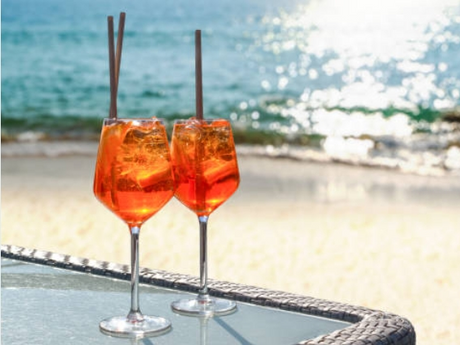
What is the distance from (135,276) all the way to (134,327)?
94mm

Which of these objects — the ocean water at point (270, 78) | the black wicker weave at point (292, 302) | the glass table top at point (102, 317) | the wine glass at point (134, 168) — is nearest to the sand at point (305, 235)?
the ocean water at point (270, 78)

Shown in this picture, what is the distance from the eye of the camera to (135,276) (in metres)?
1.54

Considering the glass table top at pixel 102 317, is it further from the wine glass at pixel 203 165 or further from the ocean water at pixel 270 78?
the ocean water at pixel 270 78

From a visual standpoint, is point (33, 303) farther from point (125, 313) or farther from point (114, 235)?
point (114, 235)

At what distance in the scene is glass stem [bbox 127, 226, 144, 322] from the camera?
1.53m

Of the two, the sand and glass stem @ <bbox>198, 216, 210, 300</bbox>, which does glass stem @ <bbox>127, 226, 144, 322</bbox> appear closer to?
glass stem @ <bbox>198, 216, 210, 300</bbox>

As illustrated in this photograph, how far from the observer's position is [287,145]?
41.6 ft

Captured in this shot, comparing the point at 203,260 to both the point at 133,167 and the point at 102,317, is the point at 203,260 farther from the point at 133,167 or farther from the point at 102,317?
the point at 133,167

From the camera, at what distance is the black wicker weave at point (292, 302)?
5.10 feet

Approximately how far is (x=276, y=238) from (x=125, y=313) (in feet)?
14.6

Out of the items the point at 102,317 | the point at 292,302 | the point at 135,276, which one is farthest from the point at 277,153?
the point at 135,276

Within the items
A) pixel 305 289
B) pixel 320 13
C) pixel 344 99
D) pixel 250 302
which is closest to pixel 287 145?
pixel 344 99

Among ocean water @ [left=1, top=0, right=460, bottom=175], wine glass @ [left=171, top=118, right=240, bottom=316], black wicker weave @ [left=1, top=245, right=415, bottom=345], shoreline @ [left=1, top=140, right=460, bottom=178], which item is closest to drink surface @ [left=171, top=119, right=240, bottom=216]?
wine glass @ [left=171, top=118, right=240, bottom=316]

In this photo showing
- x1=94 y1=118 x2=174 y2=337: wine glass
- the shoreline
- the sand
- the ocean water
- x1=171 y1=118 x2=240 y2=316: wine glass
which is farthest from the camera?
the ocean water
